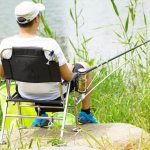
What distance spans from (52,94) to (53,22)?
8.28 m

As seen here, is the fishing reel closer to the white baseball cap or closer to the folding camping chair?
the folding camping chair

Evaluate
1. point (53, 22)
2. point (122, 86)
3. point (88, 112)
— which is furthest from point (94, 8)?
point (88, 112)

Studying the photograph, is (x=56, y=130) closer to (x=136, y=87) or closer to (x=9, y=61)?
(x=9, y=61)

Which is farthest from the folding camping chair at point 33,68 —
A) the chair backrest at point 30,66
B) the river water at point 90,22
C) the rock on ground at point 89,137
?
the river water at point 90,22

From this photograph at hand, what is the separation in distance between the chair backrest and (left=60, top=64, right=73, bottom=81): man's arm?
1.3 inches

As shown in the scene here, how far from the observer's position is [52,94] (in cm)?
359


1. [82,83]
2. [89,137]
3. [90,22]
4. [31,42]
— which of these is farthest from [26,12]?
[90,22]

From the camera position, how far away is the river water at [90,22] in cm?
806

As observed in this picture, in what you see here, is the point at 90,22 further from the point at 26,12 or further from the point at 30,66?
the point at 30,66

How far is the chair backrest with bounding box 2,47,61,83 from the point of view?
132 inches

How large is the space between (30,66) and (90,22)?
7314mm

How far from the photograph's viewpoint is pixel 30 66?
11.2 feet

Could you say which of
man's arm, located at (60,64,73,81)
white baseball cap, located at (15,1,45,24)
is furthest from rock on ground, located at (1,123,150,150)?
white baseball cap, located at (15,1,45,24)

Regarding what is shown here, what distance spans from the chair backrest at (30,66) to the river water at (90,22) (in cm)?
257
